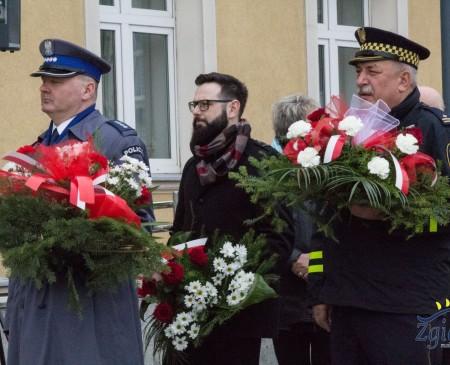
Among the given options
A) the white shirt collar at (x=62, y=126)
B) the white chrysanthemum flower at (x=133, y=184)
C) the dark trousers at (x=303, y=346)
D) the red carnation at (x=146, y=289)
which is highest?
the white shirt collar at (x=62, y=126)

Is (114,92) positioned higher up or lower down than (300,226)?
higher up

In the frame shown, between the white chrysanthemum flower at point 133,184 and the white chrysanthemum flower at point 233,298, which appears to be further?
the white chrysanthemum flower at point 233,298

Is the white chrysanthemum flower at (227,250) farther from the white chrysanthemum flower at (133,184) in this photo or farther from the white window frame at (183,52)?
the white window frame at (183,52)

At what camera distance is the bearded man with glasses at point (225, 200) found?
6781 mm

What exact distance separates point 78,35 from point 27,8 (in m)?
0.58

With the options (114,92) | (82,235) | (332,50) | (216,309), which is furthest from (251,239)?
(332,50)

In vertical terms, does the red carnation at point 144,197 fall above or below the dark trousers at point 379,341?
above

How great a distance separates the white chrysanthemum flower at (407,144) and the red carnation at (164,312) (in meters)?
1.54

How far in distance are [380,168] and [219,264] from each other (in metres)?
1.30

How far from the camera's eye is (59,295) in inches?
226

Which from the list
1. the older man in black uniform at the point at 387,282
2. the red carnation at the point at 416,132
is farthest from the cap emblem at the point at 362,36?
the red carnation at the point at 416,132

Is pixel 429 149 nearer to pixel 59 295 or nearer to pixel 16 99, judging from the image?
pixel 59 295

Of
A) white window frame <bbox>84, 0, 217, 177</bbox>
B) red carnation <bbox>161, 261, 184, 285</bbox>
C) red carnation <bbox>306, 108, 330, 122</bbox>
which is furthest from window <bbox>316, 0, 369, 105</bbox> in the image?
red carnation <bbox>306, 108, 330, 122</bbox>

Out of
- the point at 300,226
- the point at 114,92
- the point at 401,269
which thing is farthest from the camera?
the point at 114,92
